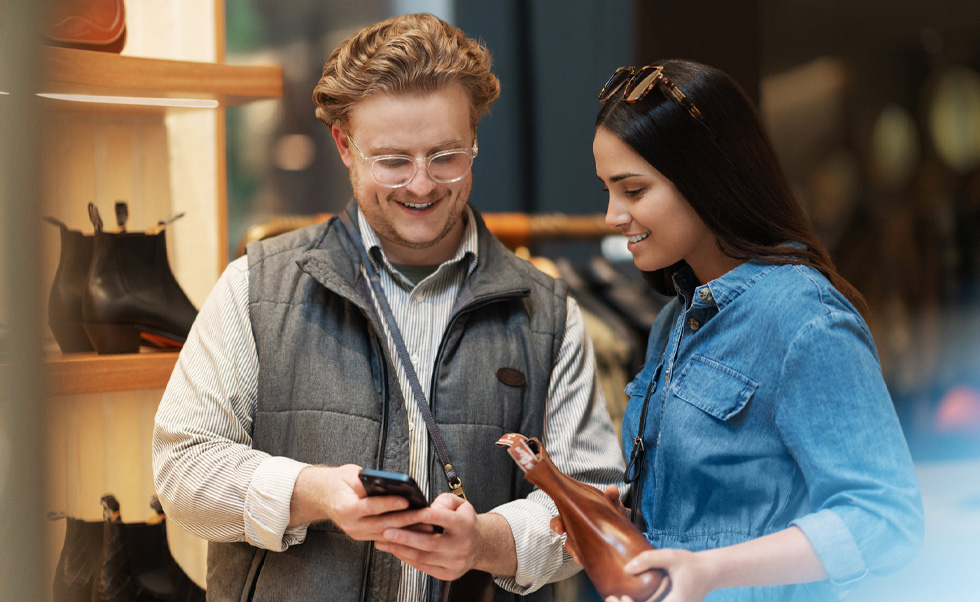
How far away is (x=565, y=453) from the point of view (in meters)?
1.40

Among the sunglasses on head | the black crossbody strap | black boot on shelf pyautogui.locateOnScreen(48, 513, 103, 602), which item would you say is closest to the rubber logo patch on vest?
the black crossbody strap

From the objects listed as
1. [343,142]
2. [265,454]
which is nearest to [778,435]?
[265,454]

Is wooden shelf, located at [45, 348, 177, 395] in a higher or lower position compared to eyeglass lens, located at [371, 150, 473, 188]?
lower

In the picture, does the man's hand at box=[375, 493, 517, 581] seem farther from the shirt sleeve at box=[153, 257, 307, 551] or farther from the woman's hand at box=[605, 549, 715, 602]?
the woman's hand at box=[605, 549, 715, 602]

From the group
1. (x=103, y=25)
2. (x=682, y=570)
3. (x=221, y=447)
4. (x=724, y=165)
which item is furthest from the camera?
(x=103, y=25)

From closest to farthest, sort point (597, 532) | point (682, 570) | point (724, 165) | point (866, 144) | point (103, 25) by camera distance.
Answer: point (682, 570), point (597, 532), point (724, 165), point (103, 25), point (866, 144)

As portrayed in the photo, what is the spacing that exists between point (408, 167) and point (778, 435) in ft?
2.26

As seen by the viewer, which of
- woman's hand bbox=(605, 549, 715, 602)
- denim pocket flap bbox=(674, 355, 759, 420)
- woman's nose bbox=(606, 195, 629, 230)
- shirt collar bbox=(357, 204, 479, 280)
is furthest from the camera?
shirt collar bbox=(357, 204, 479, 280)

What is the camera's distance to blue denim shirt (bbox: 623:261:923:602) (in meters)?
0.87

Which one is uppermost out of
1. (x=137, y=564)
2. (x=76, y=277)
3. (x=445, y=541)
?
(x=76, y=277)

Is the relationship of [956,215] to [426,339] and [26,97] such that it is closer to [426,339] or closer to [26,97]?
[426,339]

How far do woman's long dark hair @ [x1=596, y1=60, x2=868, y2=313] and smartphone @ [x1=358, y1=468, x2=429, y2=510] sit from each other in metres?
0.50

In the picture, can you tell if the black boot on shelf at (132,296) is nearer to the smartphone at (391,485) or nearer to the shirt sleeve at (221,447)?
the shirt sleeve at (221,447)

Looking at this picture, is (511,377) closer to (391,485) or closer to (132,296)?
(391,485)
